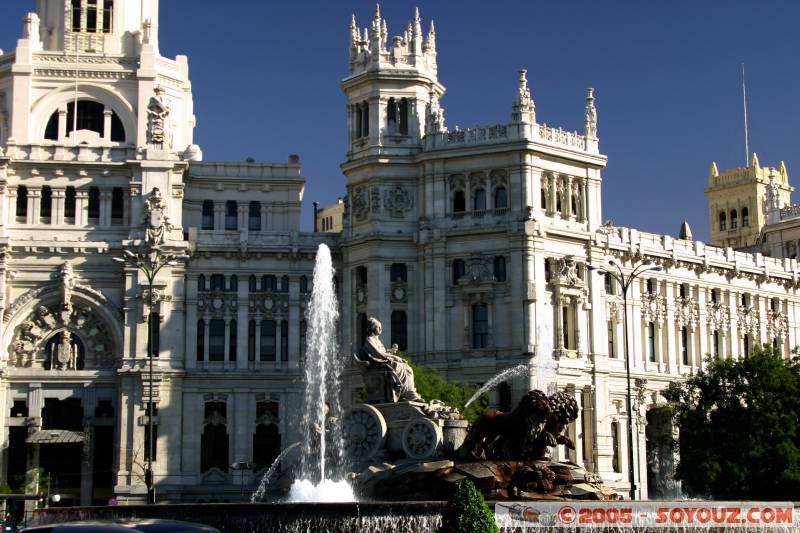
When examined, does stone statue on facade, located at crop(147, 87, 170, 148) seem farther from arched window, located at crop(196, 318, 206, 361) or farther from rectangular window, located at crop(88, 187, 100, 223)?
arched window, located at crop(196, 318, 206, 361)

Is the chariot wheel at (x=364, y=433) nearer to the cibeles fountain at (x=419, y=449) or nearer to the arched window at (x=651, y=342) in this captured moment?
the cibeles fountain at (x=419, y=449)

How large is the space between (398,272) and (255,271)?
9834mm

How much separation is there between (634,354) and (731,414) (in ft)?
57.8

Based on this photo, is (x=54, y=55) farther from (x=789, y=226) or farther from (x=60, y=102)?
(x=789, y=226)

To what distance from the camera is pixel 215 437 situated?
85125 mm

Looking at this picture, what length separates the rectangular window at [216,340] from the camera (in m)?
85.9

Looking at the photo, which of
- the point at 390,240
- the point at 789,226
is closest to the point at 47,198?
Result: the point at 390,240

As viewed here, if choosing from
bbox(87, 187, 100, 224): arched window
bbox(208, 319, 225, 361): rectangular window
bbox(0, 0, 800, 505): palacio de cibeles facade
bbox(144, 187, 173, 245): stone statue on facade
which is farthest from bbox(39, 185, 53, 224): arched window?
bbox(208, 319, 225, 361): rectangular window

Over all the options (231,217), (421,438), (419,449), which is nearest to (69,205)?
(231,217)

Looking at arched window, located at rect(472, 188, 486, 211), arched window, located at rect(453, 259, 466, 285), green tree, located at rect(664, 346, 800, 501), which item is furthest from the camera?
arched window, located at rect(472, 188, 486, 211)

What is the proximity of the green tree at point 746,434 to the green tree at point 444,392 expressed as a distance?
11390 mm

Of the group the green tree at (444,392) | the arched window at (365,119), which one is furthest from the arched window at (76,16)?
the green tree at (444,392)

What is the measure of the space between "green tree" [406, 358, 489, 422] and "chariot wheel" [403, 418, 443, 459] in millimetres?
27252

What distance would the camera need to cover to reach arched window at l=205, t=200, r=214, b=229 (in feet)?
291
